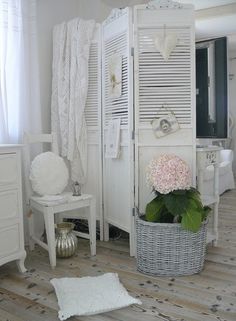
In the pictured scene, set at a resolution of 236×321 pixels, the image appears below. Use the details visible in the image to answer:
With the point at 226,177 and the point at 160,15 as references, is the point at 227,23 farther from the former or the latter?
the point at 160,15

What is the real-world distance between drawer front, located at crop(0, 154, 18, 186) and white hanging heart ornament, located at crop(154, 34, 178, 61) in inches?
50.2

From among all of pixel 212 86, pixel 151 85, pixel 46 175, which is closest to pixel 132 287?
pixel 46 175

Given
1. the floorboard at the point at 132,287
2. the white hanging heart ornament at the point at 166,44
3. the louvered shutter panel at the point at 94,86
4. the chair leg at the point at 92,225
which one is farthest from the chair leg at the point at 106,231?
the white hanging heart ornament at the point at 166,44

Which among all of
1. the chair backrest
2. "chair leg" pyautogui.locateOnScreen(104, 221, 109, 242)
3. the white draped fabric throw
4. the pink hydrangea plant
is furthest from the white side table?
the chair backrest

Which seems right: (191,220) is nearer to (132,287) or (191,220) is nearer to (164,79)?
(132,287)

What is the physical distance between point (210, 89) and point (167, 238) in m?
1.16

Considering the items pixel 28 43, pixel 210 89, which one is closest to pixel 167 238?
pixel 210 89

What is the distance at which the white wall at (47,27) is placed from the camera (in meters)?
3.09

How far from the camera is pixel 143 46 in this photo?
2549 millimetres

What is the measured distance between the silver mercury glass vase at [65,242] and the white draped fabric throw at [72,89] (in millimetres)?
564

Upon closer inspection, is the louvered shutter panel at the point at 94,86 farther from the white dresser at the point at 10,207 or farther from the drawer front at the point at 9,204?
the drawer front at the point at 9,204

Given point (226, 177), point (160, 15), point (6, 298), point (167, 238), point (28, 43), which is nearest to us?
point (6, 298)

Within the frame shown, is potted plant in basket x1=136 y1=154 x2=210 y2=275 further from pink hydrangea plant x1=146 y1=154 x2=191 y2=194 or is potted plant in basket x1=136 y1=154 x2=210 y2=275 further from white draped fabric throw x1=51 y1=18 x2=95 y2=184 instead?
white draped fabric throw x1=51 y1=18 x2=95 y2=184

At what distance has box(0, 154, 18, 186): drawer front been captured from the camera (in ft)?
7.24
